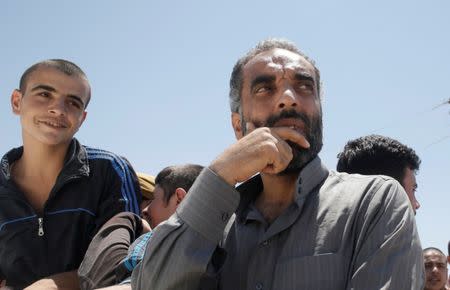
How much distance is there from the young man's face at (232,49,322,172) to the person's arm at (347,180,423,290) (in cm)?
46

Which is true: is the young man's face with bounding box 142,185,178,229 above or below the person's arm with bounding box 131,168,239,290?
below

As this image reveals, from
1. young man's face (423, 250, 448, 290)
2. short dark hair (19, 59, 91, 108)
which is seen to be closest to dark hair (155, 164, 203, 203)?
short dark hair (19, 59, 91, 108)

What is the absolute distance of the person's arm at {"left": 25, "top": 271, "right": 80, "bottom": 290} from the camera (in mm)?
2713

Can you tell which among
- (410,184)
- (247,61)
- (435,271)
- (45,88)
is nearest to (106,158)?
(45,88)

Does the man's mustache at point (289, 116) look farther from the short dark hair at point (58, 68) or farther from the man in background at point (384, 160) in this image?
the man in background at point (384, 160)

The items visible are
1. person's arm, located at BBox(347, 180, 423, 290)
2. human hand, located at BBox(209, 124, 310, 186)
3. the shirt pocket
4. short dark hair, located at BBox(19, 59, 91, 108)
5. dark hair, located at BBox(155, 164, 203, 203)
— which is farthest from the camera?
dark hair, located at BBox(155, 164, 203, 203)

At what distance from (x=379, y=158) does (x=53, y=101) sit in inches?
88.2

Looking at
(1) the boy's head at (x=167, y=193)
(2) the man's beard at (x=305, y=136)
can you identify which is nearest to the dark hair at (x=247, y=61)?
(2) the man's beard at (x=305, y=136)

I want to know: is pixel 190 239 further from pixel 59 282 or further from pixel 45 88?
pixel 45 88

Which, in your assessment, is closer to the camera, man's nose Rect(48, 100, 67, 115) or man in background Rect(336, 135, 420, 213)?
man's nose Rect(48, 100, 67, 115)

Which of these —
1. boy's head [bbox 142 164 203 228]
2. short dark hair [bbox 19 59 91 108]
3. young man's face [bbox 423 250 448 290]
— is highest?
short dark hair [bbox 19 59 91 108]

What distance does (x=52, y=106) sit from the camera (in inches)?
132

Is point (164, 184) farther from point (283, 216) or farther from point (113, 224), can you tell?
point (283, 216)

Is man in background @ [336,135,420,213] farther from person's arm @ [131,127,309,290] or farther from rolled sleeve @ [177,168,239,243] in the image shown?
rolled sleeve @ [177,168,239,243]
